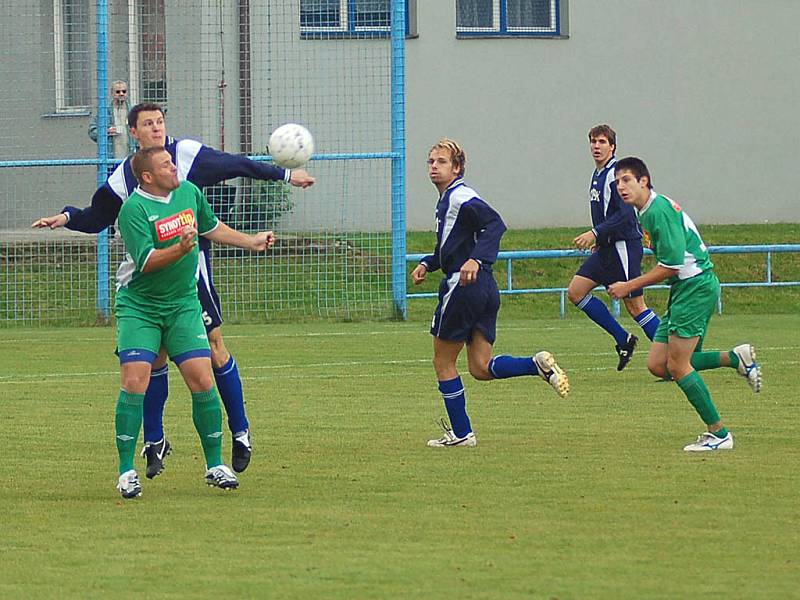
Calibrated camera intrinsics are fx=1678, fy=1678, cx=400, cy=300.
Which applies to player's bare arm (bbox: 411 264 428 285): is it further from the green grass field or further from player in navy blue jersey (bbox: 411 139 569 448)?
the green grass field

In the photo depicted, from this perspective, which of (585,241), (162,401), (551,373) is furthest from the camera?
(585,241)

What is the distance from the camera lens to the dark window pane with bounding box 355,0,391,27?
71.7 feet

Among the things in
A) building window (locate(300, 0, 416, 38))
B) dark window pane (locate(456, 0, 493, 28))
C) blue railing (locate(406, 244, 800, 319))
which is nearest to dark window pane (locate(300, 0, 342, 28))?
building window (locate(300, 0, 416, 38))

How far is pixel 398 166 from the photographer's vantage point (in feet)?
67.6

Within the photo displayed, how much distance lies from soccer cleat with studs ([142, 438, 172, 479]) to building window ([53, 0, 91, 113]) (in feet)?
44.5

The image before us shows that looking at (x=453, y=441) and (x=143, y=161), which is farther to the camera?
(x=453, y=441)

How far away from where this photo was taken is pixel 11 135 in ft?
71.6

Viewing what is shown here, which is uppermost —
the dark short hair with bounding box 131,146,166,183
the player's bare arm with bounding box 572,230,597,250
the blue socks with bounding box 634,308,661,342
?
the dark short hair with bounding box 131,146,166,183

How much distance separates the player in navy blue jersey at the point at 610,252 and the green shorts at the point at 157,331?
6.39m

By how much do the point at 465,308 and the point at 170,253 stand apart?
2.44 metres

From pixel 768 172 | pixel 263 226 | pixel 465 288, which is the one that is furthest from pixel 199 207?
pixel 768 172

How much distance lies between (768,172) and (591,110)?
337 cm

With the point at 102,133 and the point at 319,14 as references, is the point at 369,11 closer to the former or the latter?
the point at 319,14

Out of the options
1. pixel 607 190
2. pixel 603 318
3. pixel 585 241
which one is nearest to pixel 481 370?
pixel 585 241
